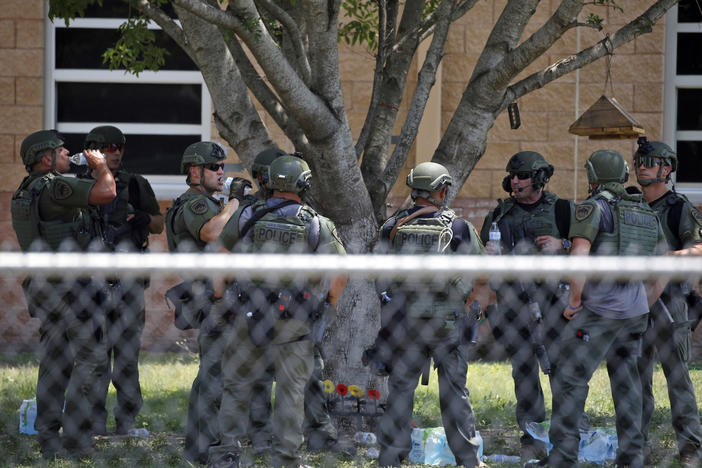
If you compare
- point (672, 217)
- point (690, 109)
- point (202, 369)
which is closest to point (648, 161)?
point (672, 217)

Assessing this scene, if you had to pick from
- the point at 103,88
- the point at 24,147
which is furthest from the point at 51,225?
the point at 103,88

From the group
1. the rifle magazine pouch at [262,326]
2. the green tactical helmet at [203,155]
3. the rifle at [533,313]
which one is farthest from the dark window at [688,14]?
the rifle magazine pouch at [262,326]

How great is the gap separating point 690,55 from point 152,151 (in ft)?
18.8

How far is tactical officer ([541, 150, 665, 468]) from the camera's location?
16.7 feet

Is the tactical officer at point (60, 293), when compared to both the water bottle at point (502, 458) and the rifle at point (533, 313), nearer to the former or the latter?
the water bottle at point (502, 458)

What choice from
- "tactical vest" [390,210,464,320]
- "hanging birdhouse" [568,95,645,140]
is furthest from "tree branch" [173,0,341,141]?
"hanging birdhouse" [568,95,645,140]

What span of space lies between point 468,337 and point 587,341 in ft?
2.28

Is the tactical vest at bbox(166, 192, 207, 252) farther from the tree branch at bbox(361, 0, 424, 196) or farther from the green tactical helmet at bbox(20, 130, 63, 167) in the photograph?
the tree branch at bbox(361, 0, 424, 196)

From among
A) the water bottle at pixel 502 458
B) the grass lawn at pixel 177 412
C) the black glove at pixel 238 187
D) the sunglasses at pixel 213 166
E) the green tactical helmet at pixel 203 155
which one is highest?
the green tactical helmet at pixel 203 155

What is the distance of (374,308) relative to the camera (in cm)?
636

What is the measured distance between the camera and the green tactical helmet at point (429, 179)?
5.29 metres

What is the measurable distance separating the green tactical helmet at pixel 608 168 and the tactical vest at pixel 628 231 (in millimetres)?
135

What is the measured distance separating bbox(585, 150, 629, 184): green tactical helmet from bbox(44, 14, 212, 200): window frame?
4.94m

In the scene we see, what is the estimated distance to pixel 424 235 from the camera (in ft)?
16.8
